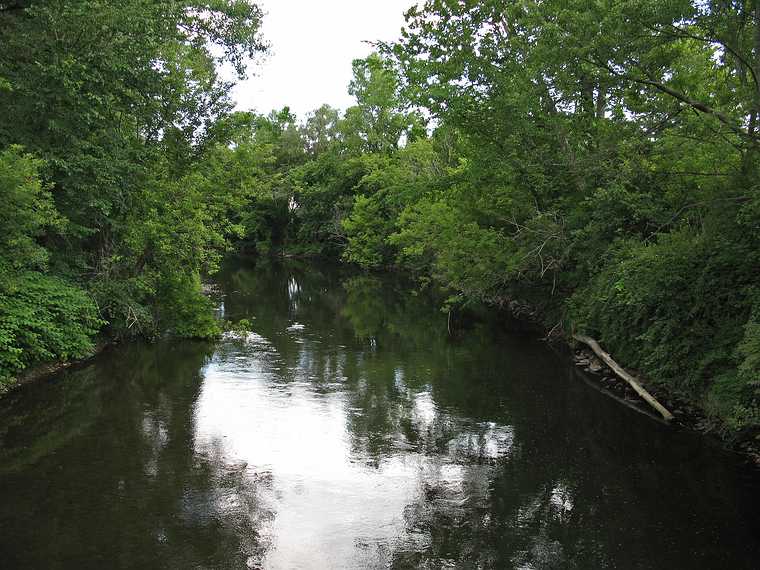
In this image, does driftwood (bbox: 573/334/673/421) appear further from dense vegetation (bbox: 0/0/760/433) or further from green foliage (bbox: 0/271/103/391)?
green foliage (bbox: 0/271/103/391)

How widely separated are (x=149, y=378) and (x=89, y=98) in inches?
273

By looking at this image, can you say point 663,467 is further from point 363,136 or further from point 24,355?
point 363,136

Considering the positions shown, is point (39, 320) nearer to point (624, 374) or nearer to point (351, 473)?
point (351, 473)

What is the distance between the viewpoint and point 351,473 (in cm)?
1028

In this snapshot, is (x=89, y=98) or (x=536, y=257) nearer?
(x=89, y=98)

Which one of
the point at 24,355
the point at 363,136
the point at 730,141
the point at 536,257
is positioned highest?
the point at 363,136

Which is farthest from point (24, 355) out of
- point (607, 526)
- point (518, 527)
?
point (607, 526)

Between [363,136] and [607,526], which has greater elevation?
[363,136]

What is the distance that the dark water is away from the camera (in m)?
7.81

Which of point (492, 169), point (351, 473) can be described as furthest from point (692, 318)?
point (492, 169)

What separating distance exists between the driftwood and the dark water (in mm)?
417

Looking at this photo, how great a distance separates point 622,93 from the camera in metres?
15.4

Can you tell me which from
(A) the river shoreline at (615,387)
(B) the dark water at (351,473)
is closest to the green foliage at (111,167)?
(A) the river shoreline at (615,387)

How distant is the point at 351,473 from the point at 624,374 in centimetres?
814
